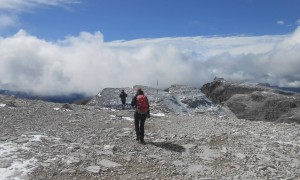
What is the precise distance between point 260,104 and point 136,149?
2778 cm

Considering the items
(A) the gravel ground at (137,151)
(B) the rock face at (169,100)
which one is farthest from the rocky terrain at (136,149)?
(B) the rock face at (169,100)

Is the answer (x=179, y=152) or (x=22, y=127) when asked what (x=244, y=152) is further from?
(x=22, y=127)

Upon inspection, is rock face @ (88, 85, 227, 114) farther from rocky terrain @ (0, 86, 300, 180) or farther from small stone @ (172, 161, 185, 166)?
small stone @ (172, 161, 185, 166)

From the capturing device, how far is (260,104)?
1635 inches

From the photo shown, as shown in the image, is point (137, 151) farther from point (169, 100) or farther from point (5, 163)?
point (169, 100)

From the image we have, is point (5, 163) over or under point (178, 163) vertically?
over

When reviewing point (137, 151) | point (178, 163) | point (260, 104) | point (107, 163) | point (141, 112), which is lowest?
point (178, 163)

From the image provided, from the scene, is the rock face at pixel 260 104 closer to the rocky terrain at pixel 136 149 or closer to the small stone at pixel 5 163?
the rocky terrain at pixel 136 149

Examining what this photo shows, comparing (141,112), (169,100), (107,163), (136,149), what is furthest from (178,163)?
(169,100)

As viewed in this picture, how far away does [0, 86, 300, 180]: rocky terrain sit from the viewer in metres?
13.4

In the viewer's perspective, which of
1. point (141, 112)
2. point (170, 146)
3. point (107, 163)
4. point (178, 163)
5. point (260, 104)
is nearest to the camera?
point (107, 163)

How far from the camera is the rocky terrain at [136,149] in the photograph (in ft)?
44.1

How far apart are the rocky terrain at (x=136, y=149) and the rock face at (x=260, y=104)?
16973 mm

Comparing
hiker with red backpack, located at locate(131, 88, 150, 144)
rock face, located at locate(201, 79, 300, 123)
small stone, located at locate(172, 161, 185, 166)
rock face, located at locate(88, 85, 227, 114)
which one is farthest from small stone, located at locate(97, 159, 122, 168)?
rock face, located at locate(201, 79, 300, 123)
